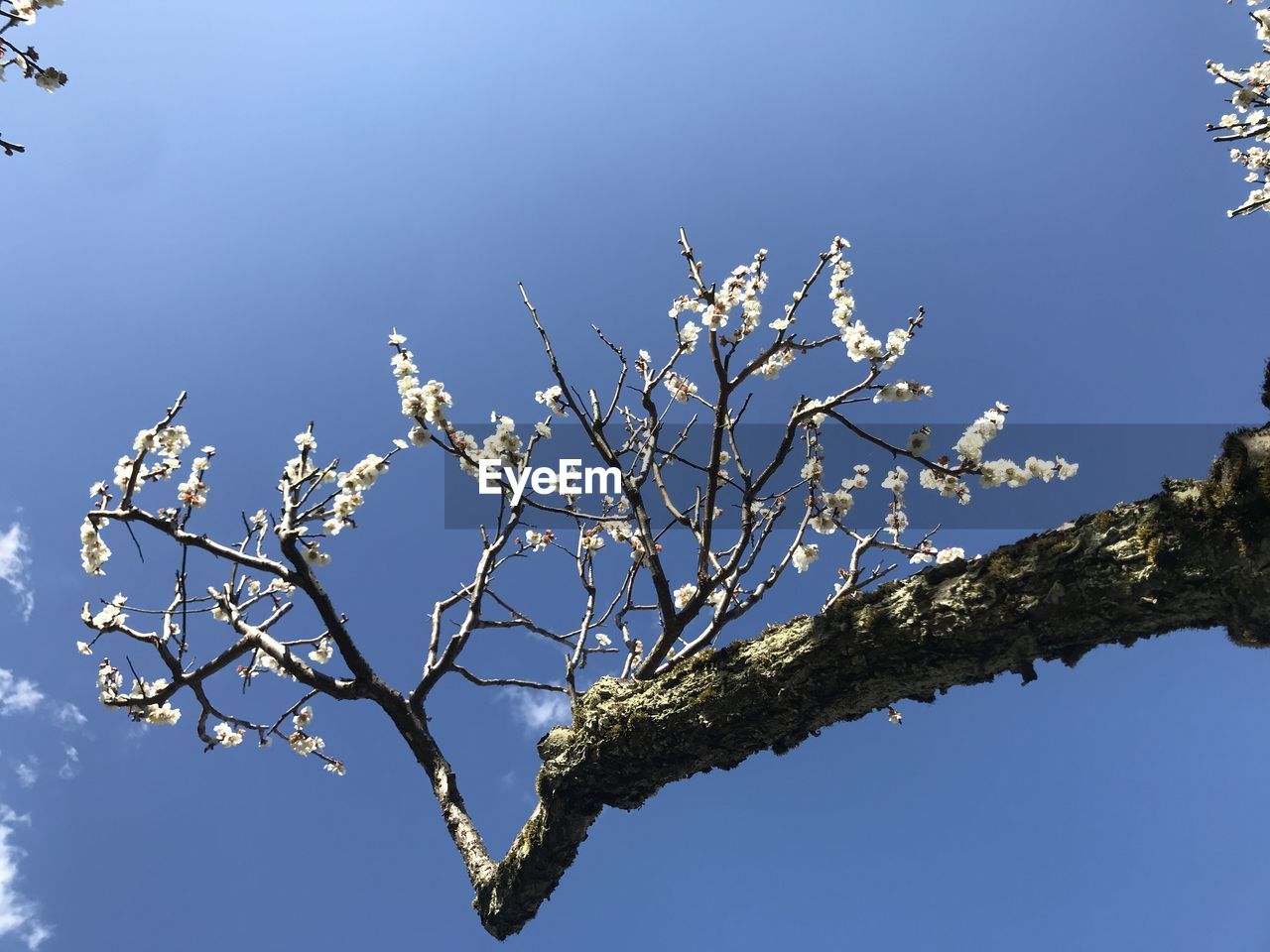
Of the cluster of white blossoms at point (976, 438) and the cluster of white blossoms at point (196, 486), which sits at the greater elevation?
the cluster of white blossoms at point (196, 486)

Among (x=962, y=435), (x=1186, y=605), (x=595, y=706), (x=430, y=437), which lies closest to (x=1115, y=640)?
(x=1186, y=605)

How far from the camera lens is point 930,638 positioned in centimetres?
206

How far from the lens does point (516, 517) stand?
410cm

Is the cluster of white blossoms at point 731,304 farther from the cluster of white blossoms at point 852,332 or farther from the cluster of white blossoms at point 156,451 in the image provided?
the cluster of white blossoms at point 156,451

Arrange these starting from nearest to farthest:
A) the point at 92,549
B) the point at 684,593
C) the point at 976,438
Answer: the point at 976,438 → the point at 92,549 → the point at 684,593

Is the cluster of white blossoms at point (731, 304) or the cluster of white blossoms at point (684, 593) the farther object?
the cluster of white blossoms at point (684, 593)

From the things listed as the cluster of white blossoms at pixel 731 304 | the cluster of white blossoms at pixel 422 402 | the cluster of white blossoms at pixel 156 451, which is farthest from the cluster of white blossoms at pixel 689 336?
the cluster of white blossoms at pixel 156 451

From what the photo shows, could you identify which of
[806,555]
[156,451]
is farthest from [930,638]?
[156,451]

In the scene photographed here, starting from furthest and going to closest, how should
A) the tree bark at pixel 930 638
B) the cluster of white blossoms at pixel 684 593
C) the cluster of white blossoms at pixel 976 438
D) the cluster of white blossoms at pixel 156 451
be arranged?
the cluster of white blossoms at pixel 684 593
the cluster of white blossoms at pixel 156 451
the cluster of white blossoms at pixel 976 438
the tree bark at pixel 930 638

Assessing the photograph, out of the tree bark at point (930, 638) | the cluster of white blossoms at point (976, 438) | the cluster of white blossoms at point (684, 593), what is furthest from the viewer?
the cluster of white blossoms at point (684, 593)

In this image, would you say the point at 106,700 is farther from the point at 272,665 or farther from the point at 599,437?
the point at 599,437

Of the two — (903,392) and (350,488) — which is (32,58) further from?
(903,392)

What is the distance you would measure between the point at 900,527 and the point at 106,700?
5814 millimetres

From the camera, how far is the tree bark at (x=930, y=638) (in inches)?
64.1
